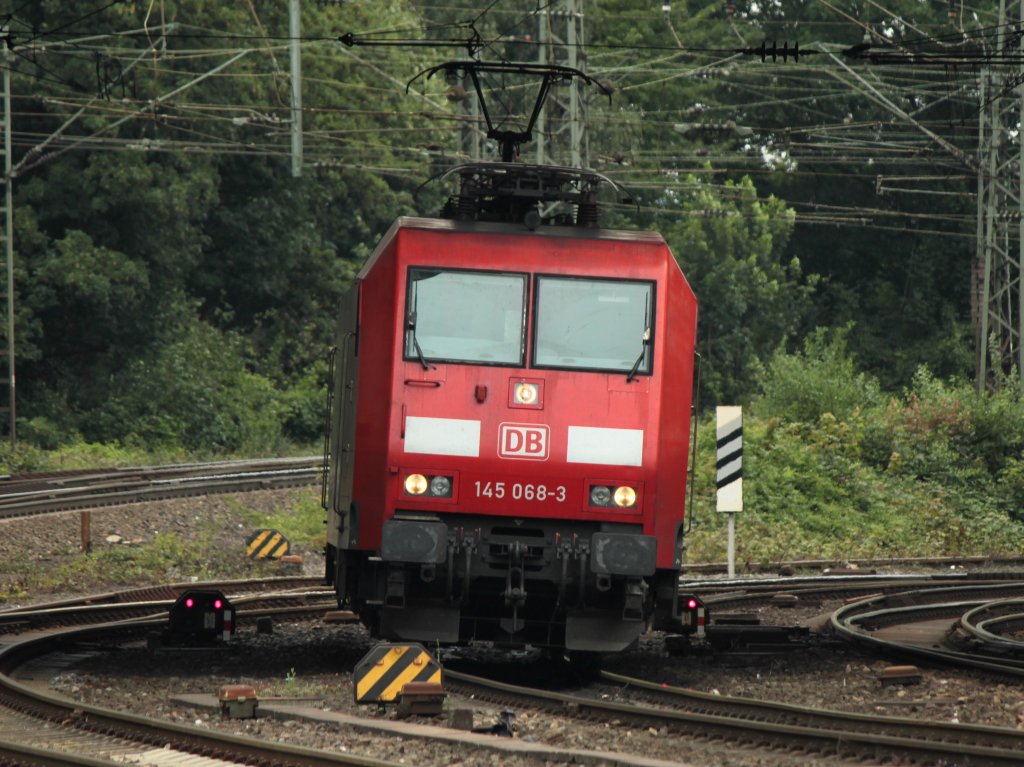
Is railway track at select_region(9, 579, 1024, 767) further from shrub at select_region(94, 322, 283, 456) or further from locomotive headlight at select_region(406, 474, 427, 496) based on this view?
shrub at select_region(94, 322, 283, 456)

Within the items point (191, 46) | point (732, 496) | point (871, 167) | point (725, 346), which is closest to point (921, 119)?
point (871, 167)

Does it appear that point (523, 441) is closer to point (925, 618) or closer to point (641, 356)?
point (641, 356)

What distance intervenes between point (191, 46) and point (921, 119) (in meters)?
26.0

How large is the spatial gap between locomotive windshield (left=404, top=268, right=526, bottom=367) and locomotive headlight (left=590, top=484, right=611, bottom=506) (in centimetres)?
99

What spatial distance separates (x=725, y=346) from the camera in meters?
54.1

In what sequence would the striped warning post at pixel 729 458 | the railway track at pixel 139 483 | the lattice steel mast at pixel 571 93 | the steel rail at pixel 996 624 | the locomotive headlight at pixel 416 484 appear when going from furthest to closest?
→ 1. the lattice steel mast at pixel 571 93
2. the railway track at pixel 139 483
3. the striped warning post at pixel 729 458
4. the steel rail at pixel 996 624
5. the locomotive headlight at pixel 416 484

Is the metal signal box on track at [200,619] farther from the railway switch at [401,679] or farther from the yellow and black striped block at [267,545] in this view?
the yellow and black striped block at [267,545]

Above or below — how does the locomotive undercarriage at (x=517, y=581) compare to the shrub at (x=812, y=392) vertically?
below

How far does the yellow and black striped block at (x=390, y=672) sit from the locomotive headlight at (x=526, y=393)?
6.73 ft

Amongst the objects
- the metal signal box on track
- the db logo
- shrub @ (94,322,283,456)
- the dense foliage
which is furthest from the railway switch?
shrub @ (94,322,283,456)

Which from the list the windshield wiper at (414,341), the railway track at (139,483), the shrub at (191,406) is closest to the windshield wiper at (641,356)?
the windshield wiper at (414,341)

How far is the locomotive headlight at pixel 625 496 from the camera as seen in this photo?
11.8 m

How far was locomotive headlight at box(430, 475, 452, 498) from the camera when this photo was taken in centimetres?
1168

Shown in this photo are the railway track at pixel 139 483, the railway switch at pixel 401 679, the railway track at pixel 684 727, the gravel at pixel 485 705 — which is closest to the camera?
the railway track at pixel 684 727
